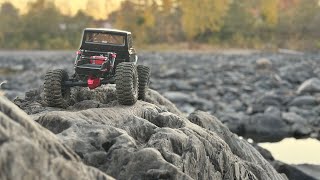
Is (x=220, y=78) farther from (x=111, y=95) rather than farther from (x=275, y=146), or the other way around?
(x=111, y=95)

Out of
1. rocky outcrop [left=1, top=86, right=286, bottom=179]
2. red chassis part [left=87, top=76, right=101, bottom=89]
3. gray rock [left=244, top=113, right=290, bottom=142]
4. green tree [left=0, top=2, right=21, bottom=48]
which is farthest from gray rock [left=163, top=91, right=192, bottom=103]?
green tree [left=0, top=2, right=21, bottom=48]

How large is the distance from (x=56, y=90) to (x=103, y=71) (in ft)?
2.37

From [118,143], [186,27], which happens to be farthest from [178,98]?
[186,27]

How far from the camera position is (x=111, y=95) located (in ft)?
24.2

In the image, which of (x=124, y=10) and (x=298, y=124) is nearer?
(x=298, y=124)

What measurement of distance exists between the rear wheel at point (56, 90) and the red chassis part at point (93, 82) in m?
0.29

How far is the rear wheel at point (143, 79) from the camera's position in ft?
24.7

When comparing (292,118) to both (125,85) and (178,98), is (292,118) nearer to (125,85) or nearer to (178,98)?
(178,98)

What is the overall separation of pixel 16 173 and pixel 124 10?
7567 centimetres

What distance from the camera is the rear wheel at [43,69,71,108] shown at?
6.80 meters

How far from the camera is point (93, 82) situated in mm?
7148

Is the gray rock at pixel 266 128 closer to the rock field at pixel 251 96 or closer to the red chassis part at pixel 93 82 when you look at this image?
the rock field at pixel 251 96

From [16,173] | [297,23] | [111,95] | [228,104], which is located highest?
[16,173]

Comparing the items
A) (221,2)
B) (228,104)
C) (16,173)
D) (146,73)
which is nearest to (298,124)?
(228,104)
